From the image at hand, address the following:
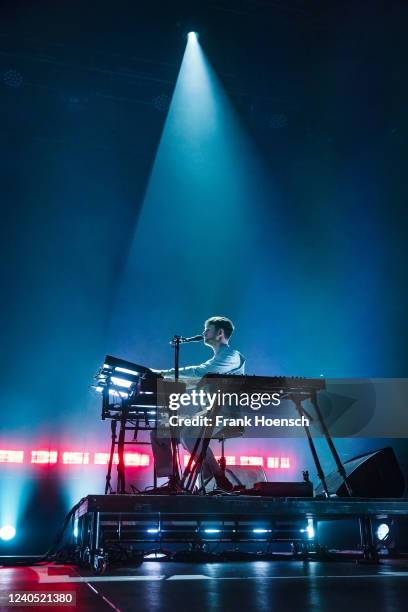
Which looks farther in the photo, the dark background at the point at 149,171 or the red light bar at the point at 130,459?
the red light bar at the point at 130,459

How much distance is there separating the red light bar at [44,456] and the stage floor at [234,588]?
4.08m

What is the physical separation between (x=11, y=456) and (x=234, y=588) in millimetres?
5177

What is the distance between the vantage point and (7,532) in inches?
251

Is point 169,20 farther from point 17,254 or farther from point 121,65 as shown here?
point 17,254

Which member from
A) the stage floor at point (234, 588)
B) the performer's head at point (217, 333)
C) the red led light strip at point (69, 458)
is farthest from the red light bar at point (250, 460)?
the stage floor at point (234, 588)

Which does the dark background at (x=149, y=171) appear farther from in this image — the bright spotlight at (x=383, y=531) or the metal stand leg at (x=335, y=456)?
the metal stand leg at (x=335, y=456)

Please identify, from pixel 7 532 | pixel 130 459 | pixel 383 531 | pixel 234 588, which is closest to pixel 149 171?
pixel 130 459

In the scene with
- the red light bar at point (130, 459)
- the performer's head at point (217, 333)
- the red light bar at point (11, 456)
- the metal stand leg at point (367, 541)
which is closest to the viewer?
the metal stand leg at point (367, 541)

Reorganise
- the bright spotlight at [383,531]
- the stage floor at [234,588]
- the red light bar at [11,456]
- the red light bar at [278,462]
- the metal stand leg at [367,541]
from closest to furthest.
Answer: the stage floor at [234,588] < the metal stand leg at [367,541] < the bright spotlight at [383,531] < the red light bar at [11,456] < the red light bar at [278,462]

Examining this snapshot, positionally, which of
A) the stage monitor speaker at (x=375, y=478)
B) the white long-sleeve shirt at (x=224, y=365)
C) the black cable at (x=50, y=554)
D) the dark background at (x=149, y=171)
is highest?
the dark background at (x=149, y=171)

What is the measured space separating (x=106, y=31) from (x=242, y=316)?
3.95 m

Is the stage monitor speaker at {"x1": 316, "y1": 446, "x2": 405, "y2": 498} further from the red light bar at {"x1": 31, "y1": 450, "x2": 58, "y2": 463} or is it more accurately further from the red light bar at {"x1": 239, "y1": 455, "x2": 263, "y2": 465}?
the red light bar at {"x1": 31, "y1": 450, "x2": 58, "y2": 463}

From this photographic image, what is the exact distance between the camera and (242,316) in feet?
25.3

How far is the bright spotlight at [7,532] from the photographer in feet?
20.8
